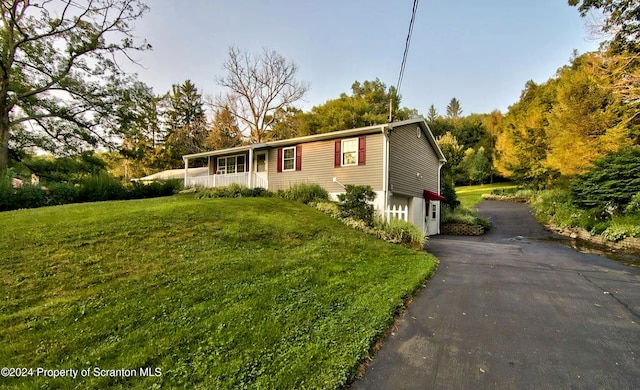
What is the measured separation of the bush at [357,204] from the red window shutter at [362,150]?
2.69 metres

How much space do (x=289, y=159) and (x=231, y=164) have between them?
643cm

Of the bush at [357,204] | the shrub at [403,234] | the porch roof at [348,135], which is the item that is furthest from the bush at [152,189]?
the shrub at [403,234]

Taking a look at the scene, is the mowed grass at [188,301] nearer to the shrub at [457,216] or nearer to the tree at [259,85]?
the shrub at [457,216]

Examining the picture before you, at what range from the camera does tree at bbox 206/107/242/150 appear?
102 feet

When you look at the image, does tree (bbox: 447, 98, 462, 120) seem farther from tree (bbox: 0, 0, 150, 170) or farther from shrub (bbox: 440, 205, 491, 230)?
tree (bbox: 0, 0, 150, 170)

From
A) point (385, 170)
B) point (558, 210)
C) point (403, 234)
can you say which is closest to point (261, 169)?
point (385, 170)

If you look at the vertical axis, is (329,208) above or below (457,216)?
above

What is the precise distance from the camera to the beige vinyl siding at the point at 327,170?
1255 centimetres

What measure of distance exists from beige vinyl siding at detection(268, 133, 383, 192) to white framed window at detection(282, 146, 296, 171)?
281 millimetres

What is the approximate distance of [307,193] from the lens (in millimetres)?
13109

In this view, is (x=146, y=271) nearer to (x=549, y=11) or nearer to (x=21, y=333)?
(x=21, y=333)

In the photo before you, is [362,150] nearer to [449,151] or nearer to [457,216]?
[457,216]

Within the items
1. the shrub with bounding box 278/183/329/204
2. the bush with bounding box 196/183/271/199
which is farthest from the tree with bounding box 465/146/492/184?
the bush with bounding box 196/183/271/199

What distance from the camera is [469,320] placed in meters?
3.94
